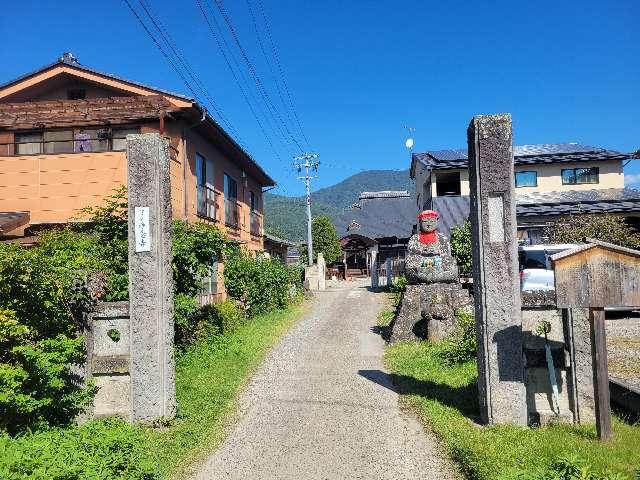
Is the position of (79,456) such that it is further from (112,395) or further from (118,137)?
(118,137)

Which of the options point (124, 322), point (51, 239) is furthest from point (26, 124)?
point (124, 322)

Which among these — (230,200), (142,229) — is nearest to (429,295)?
(142,229)

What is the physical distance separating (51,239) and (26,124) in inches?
268

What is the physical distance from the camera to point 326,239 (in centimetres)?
4559

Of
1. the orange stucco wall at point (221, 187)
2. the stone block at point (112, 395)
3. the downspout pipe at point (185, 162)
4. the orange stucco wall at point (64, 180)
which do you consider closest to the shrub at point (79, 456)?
the stone block at point (112, 395)

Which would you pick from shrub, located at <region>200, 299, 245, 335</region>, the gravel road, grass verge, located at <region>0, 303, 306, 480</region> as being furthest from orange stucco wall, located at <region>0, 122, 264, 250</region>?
the gravel road

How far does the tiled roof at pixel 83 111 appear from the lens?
13562mm

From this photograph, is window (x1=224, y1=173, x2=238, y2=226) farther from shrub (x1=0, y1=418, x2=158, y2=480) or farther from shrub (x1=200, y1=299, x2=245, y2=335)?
shrub (x1=0, y1=418, x2=158, y2=480)

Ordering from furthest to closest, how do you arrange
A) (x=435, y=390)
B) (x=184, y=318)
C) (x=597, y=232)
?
(x=597, y=232) → (x=184, y=318) → (x=435, y=390)

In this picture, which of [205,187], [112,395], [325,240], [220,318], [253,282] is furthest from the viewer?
[325,240]

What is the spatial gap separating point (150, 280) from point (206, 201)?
34.0 feet

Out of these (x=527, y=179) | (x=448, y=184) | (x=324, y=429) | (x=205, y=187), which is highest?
(x=448, y=184)

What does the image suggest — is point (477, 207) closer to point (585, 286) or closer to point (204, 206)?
point (585, 286)

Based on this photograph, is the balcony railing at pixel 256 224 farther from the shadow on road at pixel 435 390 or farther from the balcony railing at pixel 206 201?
the shadow on road at pixel 435 390
